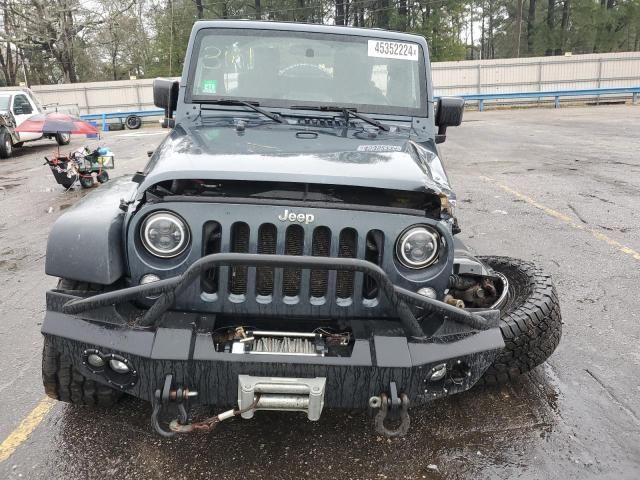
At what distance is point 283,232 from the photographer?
2.31 meters

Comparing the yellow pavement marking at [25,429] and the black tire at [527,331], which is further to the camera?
the black tire at [527,331]

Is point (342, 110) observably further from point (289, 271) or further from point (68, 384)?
point (68, 384)

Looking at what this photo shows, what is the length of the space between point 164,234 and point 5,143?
14047 mm

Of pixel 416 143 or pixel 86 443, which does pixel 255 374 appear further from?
pixel 416 143

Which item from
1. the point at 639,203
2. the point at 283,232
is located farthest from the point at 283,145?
the point at 639,203

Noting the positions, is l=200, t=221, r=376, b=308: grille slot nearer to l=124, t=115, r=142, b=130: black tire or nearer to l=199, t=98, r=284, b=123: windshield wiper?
l=199, t=98, r=284, b=123: windshield wiper

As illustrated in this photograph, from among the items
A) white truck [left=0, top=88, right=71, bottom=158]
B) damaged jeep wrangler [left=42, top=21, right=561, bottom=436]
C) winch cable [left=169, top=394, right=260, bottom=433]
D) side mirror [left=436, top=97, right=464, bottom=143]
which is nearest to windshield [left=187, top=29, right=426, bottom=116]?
side mirror [left=436, top=97, right=464, bottom=143]

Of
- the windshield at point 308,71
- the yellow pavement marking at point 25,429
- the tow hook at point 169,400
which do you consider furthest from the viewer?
the windshield at point 308,71

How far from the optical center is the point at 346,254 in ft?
7.84

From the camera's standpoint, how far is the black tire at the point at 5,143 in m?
13.9

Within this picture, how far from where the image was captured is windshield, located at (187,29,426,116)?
12.0 ft

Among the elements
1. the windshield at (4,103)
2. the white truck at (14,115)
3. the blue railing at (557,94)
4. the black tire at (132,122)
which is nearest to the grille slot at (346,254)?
the white truck at (14,115)

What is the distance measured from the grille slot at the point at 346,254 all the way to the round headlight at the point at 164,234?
662 mm

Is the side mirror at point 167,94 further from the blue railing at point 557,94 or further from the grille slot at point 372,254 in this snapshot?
the blue railing at point 557,94
